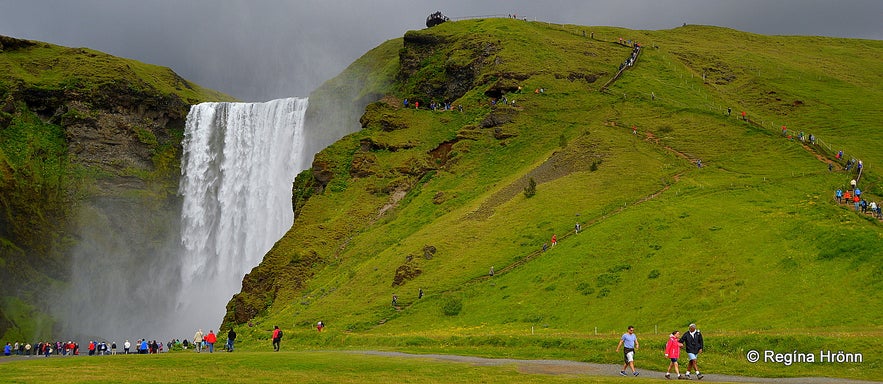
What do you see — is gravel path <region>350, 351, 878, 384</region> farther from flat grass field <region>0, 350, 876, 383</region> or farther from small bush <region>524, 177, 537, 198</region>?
small bush <region>524, 177, 537, 198</region>

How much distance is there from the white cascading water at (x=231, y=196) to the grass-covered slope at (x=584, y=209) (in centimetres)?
1537

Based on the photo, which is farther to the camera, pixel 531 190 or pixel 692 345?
pixel 531 190

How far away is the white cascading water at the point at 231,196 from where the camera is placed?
9356 centimetres

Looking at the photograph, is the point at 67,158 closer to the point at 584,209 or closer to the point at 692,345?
the point at 584,209

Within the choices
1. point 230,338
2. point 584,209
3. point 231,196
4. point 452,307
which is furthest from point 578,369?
point 231,196

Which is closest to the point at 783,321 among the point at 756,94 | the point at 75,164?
the point at 756,94

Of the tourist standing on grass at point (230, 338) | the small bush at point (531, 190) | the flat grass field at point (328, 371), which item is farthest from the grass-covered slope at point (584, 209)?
the tourist standing on grass at point (230, 338)

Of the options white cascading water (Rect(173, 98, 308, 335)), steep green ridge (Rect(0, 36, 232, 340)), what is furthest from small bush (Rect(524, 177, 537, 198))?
steep green ridge (Rect(0, 36, 232, 340))

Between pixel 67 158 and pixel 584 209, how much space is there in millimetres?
81537

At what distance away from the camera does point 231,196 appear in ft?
331

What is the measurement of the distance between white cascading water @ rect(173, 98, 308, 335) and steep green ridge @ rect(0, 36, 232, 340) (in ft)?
22.7

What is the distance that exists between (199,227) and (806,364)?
9091cm

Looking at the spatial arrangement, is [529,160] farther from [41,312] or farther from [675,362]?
[41,312]

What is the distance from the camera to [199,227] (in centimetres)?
10356
